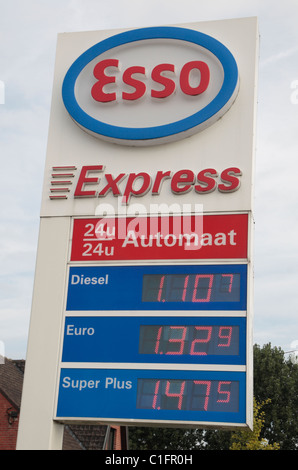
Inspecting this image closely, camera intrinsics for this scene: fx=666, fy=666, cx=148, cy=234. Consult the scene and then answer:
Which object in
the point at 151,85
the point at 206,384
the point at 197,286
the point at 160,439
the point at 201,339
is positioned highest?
the point at 151,85

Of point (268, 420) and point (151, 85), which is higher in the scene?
point (151, 85)

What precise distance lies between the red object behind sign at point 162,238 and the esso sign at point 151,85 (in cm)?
167

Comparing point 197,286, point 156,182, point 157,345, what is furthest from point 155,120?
point 157,345

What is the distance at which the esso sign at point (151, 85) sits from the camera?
12.2 meters

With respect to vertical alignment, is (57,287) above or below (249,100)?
below

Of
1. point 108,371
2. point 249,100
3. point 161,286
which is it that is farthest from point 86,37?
point 108,371

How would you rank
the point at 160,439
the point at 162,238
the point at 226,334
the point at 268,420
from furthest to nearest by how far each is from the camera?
the point at 160,439
the point at 268,420
the point at 162,238
the point at 226,334

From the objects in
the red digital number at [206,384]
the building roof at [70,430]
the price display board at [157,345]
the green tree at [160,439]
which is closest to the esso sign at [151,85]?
the price display board at [157,345]

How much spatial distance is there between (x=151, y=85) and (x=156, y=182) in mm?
2082

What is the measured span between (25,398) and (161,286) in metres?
2.95

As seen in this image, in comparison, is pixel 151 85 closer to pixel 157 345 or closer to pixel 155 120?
pixel 155 120

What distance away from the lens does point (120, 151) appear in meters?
12.5

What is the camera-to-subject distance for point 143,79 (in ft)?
42.0

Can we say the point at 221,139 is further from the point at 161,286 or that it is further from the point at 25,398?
the point at 25,398
